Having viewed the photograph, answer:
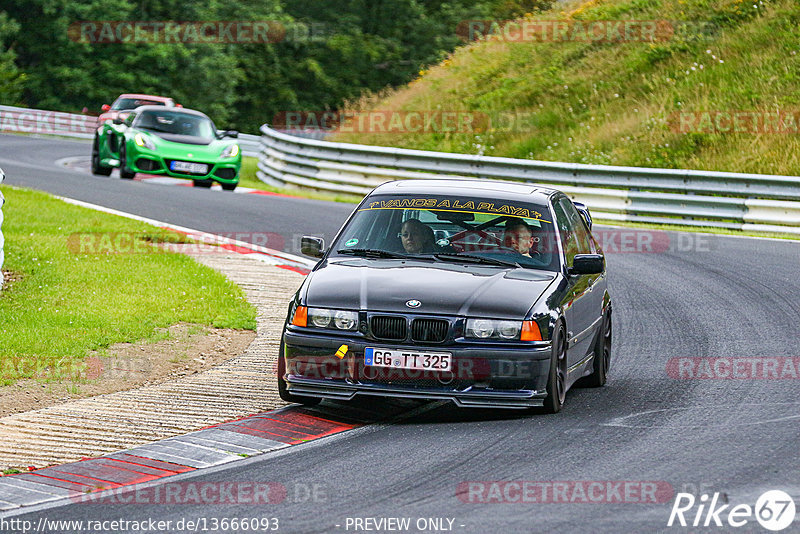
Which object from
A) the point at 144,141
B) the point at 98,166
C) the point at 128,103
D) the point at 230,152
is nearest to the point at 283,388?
the point at 144,141

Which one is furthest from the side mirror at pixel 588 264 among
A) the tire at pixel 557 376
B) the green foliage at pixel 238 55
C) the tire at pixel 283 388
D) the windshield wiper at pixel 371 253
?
the green foliage at pixel 238 55

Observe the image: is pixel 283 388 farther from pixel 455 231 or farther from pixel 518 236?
pixel 518 236

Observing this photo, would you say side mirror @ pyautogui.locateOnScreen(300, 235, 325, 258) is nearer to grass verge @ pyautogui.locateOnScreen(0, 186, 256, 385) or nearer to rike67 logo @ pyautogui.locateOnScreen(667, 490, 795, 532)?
grass verge @ pyautogui.locateOnScreen(0, 186, 256, 385)

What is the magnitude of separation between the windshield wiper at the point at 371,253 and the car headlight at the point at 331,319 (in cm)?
91

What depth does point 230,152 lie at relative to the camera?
23766 mm

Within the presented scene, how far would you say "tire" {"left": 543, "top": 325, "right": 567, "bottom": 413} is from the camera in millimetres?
7629

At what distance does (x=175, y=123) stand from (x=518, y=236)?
1639 centimetres

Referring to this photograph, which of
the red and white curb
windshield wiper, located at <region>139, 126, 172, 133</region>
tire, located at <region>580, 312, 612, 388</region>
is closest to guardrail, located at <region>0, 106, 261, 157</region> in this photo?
windshield wiper, located at <region>139, 126, 172, 133</region>

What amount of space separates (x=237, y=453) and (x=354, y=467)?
757 mm

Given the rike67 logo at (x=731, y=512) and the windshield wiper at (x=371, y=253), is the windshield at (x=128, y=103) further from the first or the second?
the rike67 logo at (x=731, y=512)

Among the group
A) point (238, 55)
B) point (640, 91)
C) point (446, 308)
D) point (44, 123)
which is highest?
point (238, 55)

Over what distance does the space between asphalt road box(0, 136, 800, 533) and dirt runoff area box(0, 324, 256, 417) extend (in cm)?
206

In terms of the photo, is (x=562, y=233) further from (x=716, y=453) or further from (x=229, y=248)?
(x=229, y=248)

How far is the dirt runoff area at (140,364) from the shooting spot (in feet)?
26.8
